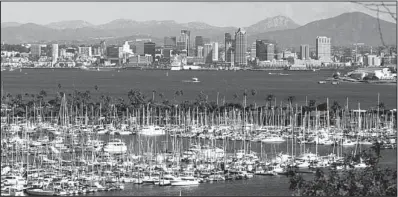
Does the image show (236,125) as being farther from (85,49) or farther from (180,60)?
(85,49)

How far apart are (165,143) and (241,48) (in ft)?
151

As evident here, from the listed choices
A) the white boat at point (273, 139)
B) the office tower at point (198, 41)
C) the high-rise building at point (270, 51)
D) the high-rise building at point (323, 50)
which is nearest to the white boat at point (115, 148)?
the white boat at point (273, 139)

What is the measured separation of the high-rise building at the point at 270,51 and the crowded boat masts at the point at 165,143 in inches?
1702

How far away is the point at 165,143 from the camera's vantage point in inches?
435

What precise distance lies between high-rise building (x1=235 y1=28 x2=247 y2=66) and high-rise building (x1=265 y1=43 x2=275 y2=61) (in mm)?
1739

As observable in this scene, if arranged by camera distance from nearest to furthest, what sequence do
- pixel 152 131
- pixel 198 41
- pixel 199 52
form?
pixel 152 131
pixel 199 52
pixel 198 41

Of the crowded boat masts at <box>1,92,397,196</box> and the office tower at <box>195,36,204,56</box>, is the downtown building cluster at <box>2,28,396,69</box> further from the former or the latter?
the crowded boat masts at <box>1,92,397,196</box>

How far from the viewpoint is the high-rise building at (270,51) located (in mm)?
58062

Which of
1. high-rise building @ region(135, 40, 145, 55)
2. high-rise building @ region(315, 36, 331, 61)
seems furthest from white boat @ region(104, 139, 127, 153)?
high-rise building @ region(135, 40, 145, 55)

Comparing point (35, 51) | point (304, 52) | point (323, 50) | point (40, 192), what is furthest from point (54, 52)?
point (40, 192)

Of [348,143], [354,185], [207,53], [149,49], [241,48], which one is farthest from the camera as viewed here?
[207,53]

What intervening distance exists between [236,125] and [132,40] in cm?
5729

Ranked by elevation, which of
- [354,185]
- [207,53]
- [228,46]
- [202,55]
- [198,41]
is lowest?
[354,185]

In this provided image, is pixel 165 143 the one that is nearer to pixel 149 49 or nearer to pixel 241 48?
pixel 241 48
